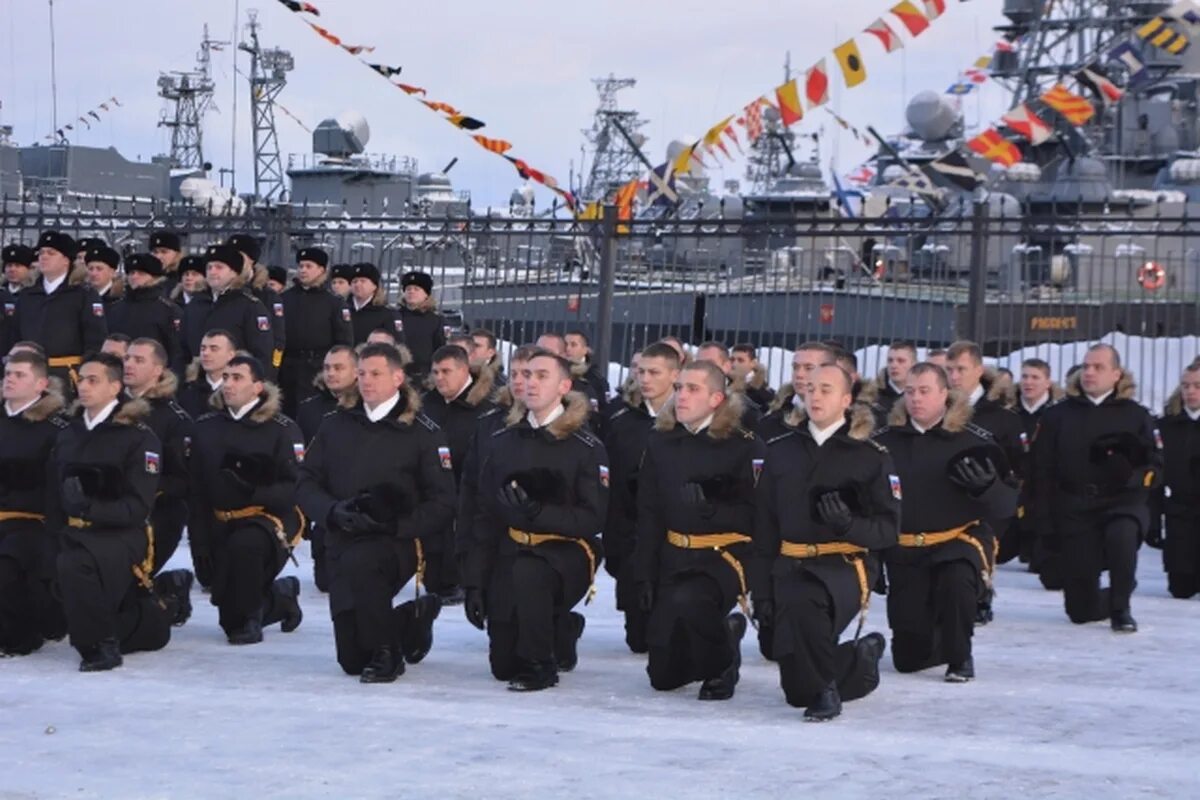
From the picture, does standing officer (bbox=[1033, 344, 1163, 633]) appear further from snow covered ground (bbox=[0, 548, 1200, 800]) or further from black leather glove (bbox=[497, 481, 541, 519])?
black leather glove (bbox=[497, 481, 541, 519])

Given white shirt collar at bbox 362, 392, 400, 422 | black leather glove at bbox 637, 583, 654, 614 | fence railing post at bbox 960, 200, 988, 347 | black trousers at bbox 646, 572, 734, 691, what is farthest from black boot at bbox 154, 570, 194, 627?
fence railing post at bbox 960, 200, 988, 347

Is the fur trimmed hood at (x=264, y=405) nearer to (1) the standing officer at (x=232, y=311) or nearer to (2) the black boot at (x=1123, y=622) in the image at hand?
(1) the standing officer at (x=232, y=311)

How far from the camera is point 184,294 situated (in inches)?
618

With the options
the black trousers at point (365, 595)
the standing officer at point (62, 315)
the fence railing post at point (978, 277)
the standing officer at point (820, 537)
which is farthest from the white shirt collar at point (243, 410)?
the fence railing post at point (978, 277)

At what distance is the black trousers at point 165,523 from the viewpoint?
1097 centimetres

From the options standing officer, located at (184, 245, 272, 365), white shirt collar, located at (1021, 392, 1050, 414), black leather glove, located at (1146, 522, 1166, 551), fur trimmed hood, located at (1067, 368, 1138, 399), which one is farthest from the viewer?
standing officer, located at (184, 245, 272, 365)

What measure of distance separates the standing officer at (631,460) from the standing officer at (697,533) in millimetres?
807

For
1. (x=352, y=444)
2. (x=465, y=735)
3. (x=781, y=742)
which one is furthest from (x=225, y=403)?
(x=781, y=742)

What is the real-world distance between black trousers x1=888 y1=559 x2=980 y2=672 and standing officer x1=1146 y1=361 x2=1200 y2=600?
3635mm

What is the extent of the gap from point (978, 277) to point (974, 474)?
7.22 meters

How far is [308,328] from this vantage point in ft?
52.2

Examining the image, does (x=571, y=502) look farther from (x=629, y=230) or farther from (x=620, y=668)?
(x=629, y=230)

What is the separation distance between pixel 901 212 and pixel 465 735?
33087 mm

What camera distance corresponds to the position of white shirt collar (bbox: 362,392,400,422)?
962 cm
